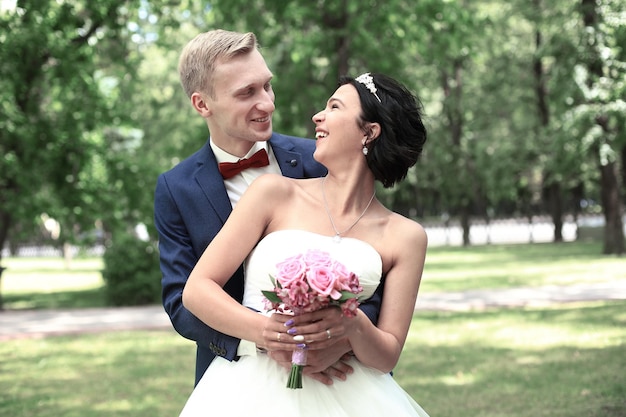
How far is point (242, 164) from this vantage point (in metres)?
4.00

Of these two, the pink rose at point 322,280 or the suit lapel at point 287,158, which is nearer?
the pink rose at point 322,280

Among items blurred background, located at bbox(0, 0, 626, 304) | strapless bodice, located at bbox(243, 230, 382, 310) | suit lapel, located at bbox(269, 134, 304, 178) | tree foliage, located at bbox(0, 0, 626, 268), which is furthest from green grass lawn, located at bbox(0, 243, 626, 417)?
strapless bodice, located at bbox(243, 230, 382, 310)

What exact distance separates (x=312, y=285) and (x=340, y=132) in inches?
37.2

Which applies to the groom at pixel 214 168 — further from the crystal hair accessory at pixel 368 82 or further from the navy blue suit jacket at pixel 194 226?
the crystal hair accessory at pixel 368 82

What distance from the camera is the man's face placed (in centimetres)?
384

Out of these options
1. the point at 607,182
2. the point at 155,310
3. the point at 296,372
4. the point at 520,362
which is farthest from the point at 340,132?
the point at 607,182

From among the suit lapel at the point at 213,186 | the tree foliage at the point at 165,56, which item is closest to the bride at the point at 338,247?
the suit lapel at the point at 213,186

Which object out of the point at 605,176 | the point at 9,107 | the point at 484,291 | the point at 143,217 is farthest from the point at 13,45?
the point at 605,176

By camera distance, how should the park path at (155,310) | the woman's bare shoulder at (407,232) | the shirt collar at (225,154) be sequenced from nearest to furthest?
the woman's bare shoulder at (407,232), the shirt collar at (225,154), the park path at (155,310)

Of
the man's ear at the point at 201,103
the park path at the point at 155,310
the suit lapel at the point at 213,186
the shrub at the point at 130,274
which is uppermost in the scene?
the man's ear at the point at 201,103

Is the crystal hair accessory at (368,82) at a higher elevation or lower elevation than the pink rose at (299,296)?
higher

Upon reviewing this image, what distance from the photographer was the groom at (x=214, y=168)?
3732mm

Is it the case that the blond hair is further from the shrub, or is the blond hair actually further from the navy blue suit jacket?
the shrub

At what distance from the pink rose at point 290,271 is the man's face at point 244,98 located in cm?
108
